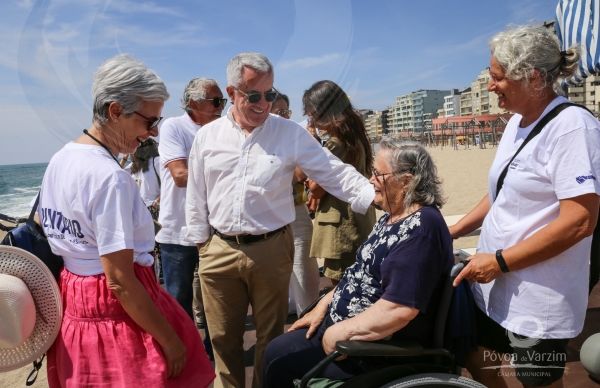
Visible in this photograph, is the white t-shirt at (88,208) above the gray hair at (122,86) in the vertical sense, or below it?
below

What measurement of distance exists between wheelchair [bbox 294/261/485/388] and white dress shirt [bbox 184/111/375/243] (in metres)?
0.69

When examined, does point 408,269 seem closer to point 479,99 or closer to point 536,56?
point 536,56

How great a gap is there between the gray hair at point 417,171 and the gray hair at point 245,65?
2.58 ft

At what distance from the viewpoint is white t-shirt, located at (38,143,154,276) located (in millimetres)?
1344

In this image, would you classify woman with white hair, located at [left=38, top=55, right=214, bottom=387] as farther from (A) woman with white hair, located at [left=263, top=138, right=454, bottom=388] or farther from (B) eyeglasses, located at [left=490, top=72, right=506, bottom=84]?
(B) eyeglasses, located at [left=490, top=72, right=506, bottom=84]

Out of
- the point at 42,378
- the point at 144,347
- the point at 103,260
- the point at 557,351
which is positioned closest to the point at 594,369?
the point at 557,351

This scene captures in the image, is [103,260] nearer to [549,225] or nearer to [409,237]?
[409,237]

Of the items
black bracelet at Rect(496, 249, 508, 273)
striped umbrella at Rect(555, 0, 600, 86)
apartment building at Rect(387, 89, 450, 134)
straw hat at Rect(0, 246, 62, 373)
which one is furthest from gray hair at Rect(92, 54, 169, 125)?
apartment building at Rect(387, 89, 450, 134)

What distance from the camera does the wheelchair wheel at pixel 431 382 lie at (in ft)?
5.19

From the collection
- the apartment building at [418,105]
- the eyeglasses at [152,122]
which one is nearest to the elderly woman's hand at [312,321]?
the eyeglasses at [152,122]

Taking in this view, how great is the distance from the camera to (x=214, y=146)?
2.32 metres

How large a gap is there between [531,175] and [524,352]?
691 millimetres

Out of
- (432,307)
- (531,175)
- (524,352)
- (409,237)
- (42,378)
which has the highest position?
(531,175)

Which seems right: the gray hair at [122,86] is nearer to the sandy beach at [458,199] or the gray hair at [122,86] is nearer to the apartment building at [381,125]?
the sandy beach at [458,199]
